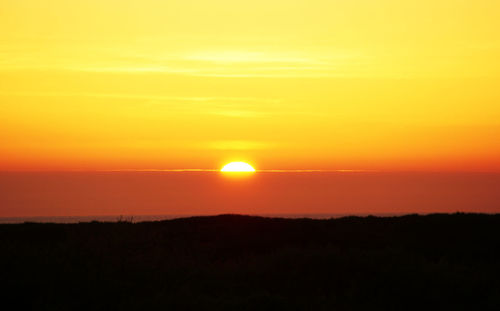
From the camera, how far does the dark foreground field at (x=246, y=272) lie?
17.6 meters

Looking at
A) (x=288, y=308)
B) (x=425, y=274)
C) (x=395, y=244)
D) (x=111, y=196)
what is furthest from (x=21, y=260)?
(x=111, y=196)

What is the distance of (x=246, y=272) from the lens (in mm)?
20766

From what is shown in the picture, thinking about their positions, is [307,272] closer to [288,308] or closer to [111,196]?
[288,308]

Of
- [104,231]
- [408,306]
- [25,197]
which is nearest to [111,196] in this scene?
[25,197]

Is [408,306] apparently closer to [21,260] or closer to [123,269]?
[123,269]

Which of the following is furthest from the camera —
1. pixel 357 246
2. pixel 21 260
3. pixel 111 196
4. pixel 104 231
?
pixel 111 196

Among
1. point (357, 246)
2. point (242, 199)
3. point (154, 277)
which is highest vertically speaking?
point (242, 199)

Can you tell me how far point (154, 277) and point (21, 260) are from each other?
3.07 meters

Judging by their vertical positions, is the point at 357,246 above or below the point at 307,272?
above

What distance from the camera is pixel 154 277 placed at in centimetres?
1950

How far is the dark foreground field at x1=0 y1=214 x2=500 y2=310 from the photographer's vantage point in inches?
695

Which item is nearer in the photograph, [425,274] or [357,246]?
[425,274]

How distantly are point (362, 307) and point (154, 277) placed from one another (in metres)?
4.75

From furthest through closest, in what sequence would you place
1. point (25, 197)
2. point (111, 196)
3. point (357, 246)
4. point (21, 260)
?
1. point (111, 196)
2. point (25, 197)
3. point (357, 246)
4. point (21, 260)
